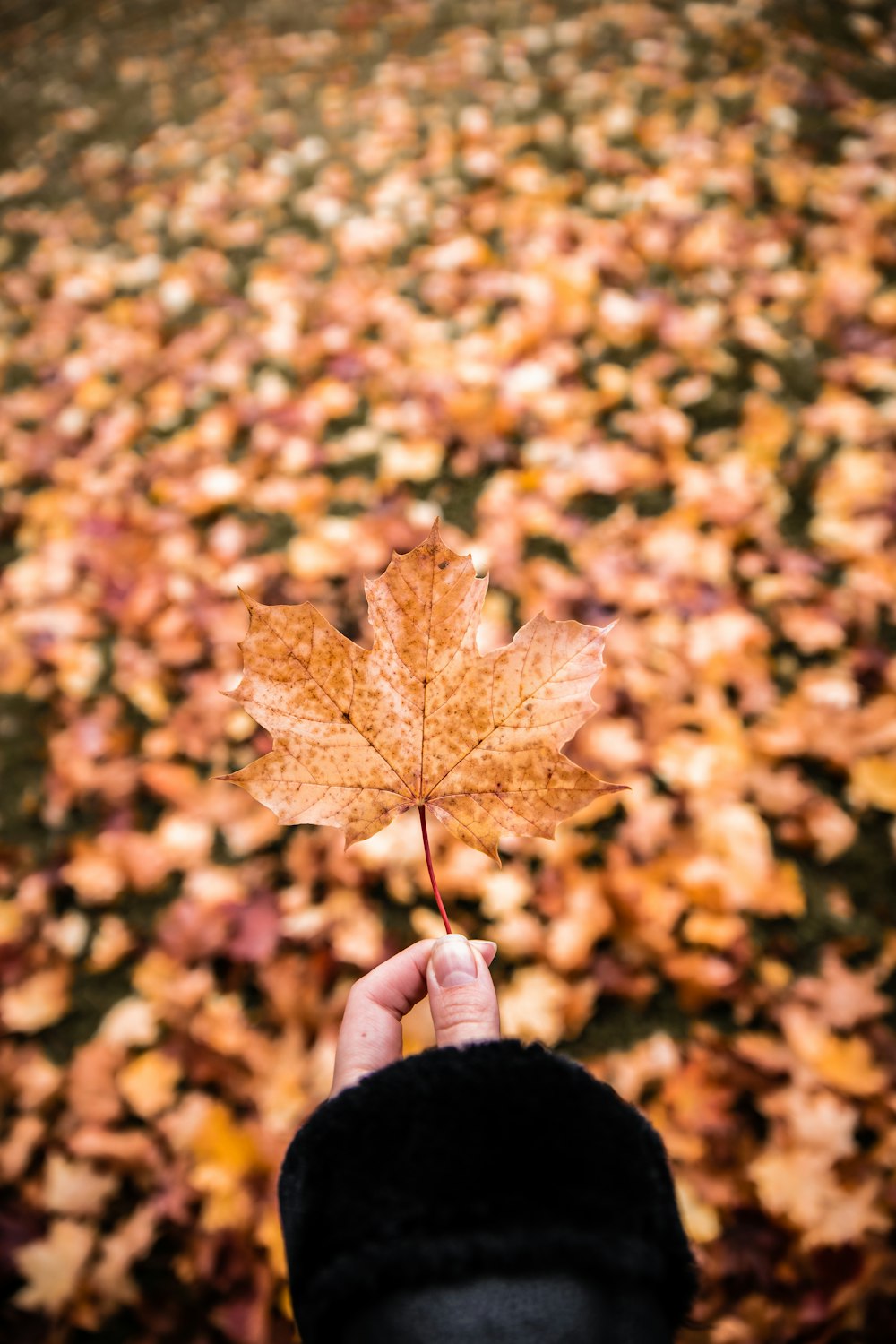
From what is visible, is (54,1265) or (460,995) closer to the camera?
(460,995)

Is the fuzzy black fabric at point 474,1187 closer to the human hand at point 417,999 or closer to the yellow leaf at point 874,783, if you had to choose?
the human hand at point 417,999

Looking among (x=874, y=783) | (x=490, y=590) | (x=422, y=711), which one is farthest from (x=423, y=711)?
(x=874, y=783)

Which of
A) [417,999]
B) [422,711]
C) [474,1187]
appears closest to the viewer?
[474,1187]

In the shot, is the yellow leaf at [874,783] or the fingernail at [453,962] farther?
the yellow leaf at [874,783]

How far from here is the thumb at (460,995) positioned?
3.08ft

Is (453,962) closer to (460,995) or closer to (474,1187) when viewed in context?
(460,995)

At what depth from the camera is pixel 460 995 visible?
37.9 inches

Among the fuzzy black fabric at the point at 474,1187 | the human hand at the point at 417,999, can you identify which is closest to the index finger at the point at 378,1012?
the human hand at the point at 417,999

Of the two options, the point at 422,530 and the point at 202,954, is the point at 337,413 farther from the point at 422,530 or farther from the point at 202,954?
the point at 202,954

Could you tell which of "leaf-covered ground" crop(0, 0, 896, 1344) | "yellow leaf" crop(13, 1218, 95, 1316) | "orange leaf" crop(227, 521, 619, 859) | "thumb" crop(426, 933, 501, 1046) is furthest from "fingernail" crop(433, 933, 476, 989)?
"yellow leaf" crop(13, 1218, 95, 1316)

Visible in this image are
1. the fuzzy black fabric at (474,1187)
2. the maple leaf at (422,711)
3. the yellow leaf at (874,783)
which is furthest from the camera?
the yellow leaf at (874,783)

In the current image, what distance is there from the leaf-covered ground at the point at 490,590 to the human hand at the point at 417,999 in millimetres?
670

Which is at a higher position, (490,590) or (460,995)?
(460,995)

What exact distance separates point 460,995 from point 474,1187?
255 millimetres
